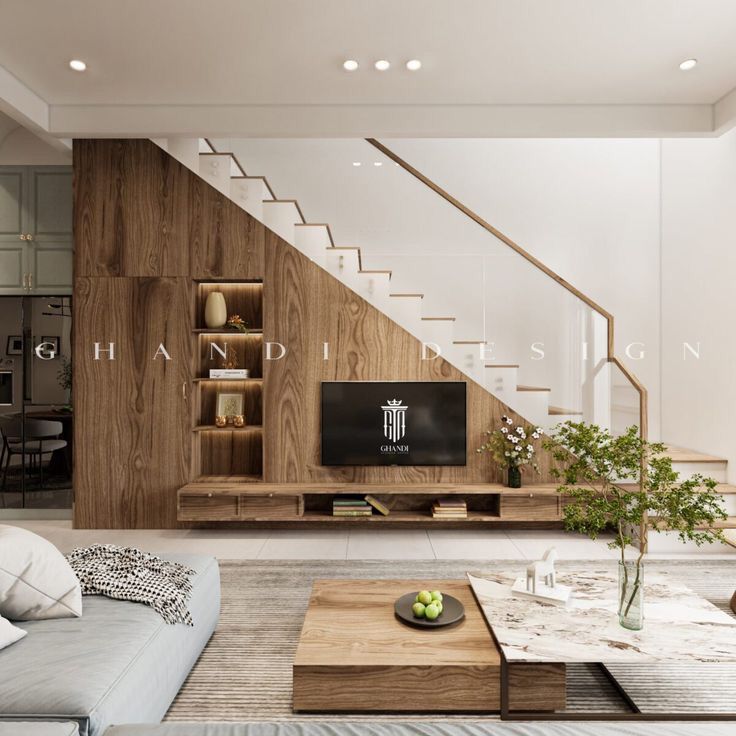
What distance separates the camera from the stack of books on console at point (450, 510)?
14.9 ft

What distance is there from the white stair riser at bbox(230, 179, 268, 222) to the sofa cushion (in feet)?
12.5

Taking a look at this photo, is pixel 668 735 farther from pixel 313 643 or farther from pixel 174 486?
pixel 174 486

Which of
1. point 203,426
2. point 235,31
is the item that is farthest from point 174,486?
point 235,31

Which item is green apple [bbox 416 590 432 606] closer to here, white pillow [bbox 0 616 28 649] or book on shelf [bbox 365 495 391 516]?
white pillow [bbox 0 616 28 649]

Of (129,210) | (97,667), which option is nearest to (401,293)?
(129,210)

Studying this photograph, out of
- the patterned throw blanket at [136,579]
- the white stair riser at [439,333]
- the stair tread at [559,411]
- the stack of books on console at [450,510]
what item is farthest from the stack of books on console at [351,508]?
the patterned throw blanket at [136,579]

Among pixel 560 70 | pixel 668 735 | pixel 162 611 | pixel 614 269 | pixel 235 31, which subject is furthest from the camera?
pixel 614 269

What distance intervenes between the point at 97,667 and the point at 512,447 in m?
3.49

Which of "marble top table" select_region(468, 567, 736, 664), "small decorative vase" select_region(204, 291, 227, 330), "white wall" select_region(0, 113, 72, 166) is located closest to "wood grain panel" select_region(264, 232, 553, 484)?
"small decorative vase" select_region(204, 291, 227, 330)

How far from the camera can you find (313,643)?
7.36 ft

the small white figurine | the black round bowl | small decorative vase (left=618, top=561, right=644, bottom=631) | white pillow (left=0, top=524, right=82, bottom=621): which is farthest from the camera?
the small white figurine

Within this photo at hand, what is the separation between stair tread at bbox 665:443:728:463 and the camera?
4633mm

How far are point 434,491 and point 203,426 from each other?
1.96m

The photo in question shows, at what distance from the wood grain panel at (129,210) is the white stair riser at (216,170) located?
0.13 m
